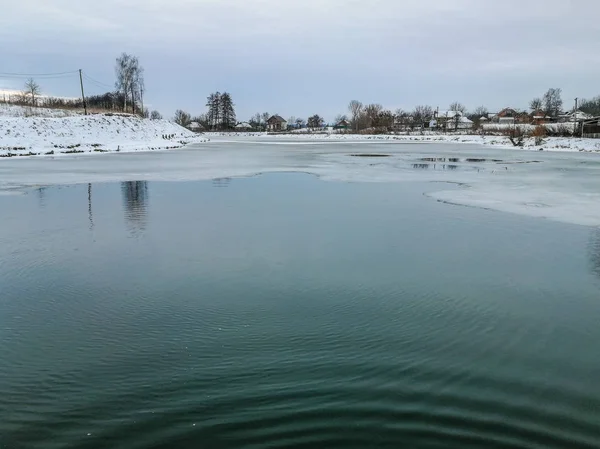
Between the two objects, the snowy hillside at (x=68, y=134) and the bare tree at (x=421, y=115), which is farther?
the bare tree at (x=421, y=115)

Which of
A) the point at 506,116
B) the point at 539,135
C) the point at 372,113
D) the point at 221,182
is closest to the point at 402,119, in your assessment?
the point at 372,113

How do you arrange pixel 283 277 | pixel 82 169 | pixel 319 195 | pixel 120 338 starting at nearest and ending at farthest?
1. pixel 120 338
2. pixel 283 277
3. pixel 319 195
4. pixel 82 169

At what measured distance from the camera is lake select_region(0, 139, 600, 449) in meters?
3.09

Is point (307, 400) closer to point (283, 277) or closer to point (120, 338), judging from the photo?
point (120, 338)

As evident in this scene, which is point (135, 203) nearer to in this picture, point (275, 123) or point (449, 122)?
point (449, 122)

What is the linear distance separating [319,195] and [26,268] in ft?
24.3

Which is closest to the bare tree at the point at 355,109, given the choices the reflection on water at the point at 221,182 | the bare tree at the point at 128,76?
the bare tree at the point at 128,76

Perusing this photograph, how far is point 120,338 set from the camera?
4215 mm

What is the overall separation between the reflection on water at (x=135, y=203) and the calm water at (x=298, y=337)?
1.32 ft

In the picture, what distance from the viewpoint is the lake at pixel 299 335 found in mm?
3088

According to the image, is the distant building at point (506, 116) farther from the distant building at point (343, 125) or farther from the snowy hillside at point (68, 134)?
the snowy hillside at point (68, 134)

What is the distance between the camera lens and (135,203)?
1094 centimetres

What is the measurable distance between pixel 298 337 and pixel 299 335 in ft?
0.13

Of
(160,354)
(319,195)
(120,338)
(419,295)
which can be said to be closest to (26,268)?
(120,338)
